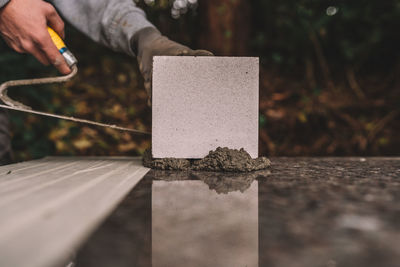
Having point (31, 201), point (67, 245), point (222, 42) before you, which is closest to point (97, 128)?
point (222, 42)

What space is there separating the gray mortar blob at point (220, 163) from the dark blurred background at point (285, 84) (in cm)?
161

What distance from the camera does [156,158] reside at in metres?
1.04

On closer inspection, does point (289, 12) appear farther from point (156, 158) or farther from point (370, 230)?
point (370, 230)

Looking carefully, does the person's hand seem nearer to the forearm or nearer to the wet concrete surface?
the forearm

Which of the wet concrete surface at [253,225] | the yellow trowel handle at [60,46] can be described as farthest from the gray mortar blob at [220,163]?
the yellow trowel handle at [60,46]

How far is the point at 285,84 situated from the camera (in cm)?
333

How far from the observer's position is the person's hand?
1.05m

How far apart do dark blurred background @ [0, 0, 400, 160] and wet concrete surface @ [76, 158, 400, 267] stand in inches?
77.6

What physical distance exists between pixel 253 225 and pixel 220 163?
49 centimetres

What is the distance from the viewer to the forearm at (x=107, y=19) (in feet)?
4.25

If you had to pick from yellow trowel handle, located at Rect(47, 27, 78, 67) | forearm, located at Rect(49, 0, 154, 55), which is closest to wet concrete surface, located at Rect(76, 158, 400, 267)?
yellow trowel handle, located at Rect(47, 27, 78, 67)

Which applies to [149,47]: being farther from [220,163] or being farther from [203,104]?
[220,163]

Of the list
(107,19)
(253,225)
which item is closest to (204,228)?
(253,225)

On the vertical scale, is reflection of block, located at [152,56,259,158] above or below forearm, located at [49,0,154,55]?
below
